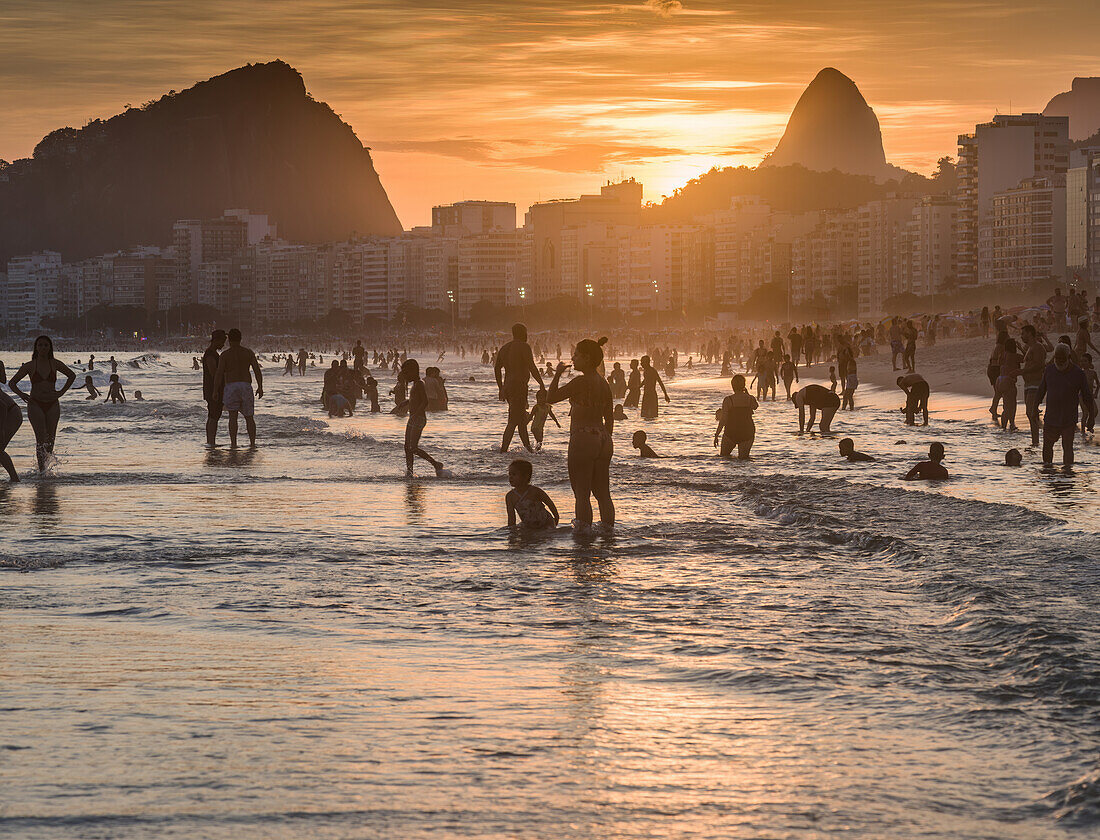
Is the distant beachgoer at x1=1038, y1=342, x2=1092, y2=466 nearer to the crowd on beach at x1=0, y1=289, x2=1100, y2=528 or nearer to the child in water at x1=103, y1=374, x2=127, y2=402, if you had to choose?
the crowd on beach at x1=0, y1=289, x2=1100, y2=528

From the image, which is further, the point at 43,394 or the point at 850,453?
the point at 850,453

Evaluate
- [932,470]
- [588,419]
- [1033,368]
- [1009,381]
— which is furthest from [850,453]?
[588,419]

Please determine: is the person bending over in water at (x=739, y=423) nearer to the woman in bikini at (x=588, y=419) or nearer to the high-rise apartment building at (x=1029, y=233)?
the woman in bikini at (x=588, y=419)

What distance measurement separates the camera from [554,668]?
618 centimetres

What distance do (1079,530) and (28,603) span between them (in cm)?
762

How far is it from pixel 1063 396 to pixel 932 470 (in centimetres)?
194

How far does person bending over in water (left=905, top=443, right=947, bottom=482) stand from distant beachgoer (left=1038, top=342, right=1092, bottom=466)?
5.65 ft

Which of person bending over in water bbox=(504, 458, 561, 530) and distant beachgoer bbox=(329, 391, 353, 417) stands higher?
distant beachgoer bbox=(329, 391, 353, 417)

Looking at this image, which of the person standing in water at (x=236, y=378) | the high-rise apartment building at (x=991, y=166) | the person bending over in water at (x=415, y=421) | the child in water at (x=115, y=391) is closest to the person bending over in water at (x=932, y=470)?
the person bending over in water at (x=415, y=421)

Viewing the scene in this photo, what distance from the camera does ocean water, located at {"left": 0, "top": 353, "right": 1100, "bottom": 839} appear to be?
14.0 feet

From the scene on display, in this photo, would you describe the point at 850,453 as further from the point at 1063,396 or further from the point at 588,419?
the point at 588,419

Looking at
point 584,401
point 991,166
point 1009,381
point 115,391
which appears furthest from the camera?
point 991,166

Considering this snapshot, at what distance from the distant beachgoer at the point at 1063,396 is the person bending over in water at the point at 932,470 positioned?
5.65 feet

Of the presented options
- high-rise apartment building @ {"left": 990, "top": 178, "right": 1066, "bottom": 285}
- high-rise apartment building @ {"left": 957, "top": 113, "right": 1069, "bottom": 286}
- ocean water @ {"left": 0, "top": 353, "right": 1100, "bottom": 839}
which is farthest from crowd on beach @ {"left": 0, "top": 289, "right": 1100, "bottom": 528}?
high-rise apartment building @ {"left": 957, "top": 113, "right": 1069, "bottom": 286}
